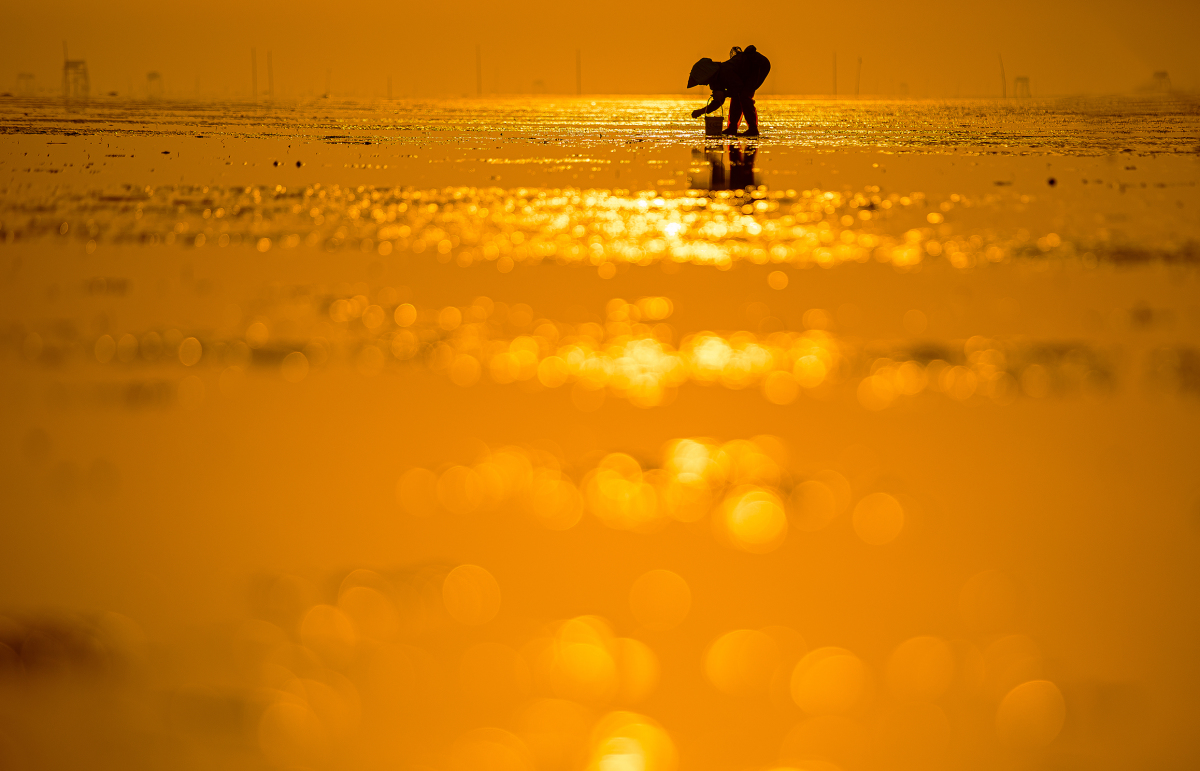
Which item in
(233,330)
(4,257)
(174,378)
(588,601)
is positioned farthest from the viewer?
(4,257)

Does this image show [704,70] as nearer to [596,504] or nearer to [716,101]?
[716,101]

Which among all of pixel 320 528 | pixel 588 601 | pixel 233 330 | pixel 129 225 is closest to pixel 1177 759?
pixel 588 601

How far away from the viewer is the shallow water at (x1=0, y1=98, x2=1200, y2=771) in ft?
9.52

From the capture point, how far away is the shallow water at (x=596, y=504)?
2.90m

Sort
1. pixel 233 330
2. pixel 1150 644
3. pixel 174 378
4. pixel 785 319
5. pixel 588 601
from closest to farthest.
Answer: pixel 1150 644
pixel 588 601
pixel 174 378
pixel 233 330
pixel 785 319

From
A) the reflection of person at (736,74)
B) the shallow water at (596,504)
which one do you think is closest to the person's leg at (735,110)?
the reflection of person at (736,74)

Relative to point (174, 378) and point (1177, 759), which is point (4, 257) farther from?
point (1177, 759)

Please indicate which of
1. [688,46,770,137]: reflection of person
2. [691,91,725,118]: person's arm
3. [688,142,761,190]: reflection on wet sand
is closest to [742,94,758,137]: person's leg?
[688,46,770,137]: reflection of person

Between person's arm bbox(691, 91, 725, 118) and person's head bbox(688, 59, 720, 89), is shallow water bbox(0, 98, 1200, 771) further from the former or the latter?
person's arm bbox(691, 91, 725, 118)

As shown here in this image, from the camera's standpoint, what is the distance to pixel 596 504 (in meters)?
4.29

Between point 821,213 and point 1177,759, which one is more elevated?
point 821,213

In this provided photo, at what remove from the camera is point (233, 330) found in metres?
6.69

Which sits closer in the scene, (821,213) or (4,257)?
(4,257)

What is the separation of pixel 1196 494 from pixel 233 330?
4.42 metres
